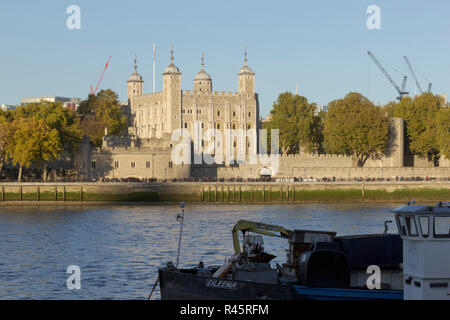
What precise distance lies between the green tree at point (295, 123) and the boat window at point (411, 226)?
88872 mm

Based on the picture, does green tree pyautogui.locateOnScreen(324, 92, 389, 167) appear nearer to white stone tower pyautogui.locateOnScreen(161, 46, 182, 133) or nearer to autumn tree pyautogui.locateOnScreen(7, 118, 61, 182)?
white stone tower pyautogui.locateOnScreen(161, 46, 182, 133)

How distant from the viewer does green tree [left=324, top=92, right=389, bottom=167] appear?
108 m

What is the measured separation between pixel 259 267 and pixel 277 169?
7582 cm

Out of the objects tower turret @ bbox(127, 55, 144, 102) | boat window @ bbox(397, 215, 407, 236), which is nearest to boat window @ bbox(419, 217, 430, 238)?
boat window @ bbox(397, 215, 407, 236)

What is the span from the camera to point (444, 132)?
342 ft

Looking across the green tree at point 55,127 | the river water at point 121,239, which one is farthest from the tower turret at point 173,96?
the river water at point 121,239

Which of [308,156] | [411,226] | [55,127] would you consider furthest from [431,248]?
[308,156]

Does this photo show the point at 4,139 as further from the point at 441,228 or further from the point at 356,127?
the point at 441,228

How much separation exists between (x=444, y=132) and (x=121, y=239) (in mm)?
59806

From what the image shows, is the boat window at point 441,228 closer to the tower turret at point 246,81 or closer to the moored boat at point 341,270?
the moored boat at point 341,270

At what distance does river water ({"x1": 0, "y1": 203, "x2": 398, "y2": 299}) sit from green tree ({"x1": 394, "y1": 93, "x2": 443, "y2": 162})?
30.1 meters
